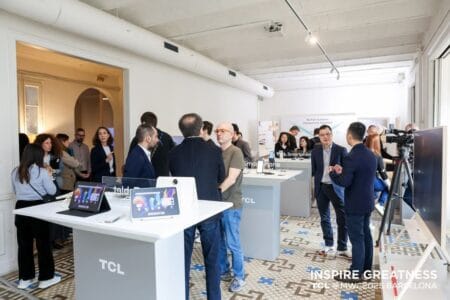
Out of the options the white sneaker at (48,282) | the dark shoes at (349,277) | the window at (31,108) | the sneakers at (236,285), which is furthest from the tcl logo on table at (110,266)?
the window at (31,108)

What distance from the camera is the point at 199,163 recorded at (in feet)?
7.38

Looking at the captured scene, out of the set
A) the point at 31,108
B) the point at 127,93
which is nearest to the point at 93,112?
the point at 31,108

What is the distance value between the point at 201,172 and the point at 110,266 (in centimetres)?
82

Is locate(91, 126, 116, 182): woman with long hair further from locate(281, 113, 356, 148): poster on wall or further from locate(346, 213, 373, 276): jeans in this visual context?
locate(281, 113, 356, 148): poster on wall

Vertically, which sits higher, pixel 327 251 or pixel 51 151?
pixel 51 151

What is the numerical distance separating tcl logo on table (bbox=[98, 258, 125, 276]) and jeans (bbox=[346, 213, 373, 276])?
1.84 metres

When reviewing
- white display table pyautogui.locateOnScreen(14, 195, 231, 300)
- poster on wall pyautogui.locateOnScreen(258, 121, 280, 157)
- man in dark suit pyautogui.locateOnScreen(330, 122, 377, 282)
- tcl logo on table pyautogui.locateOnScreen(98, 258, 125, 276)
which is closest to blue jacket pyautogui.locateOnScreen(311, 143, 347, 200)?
man in dark suit pyautogui.locateOnScreen(330, 122, 377, 282)

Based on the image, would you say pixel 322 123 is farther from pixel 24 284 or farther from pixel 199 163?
pixel 24 284

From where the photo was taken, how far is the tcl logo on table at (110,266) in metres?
1.95

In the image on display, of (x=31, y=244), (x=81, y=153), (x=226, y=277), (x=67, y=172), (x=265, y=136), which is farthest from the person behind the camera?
(x=265, y=136)

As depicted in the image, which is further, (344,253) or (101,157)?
(101,157)

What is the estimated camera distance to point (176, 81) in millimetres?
5926

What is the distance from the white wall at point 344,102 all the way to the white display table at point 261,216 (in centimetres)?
667

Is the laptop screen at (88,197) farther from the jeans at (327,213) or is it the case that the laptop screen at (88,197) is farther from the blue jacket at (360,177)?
the jeans at (327,213)
